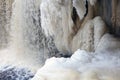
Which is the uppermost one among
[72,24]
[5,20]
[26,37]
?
[72,24]

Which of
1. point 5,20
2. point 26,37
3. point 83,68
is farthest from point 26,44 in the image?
point 83,68

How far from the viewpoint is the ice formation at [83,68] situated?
2396mm

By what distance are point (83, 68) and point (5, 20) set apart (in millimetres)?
5287

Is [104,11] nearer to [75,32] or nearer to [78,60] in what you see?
[75,32]

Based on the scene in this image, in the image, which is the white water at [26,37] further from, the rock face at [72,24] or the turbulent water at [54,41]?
the rock face at [72,24]

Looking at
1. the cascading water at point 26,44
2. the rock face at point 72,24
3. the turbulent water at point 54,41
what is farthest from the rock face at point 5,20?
the rock face at point 72,24

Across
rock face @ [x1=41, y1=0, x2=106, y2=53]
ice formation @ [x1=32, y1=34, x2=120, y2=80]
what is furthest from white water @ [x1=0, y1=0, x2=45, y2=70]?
ice formation @ [x1=32, y1=34, x2=120, y2=80]

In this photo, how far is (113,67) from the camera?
271 cm

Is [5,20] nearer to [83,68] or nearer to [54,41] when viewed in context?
[54,41]

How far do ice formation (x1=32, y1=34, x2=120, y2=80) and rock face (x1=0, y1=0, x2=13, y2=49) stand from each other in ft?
14.9

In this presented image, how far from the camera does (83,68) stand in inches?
103

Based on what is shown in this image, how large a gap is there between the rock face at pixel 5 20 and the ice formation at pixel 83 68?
4.55 meters

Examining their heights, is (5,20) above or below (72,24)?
below

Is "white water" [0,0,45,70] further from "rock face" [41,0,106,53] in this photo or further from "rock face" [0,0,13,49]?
"rock face" [41,0,106,53]
